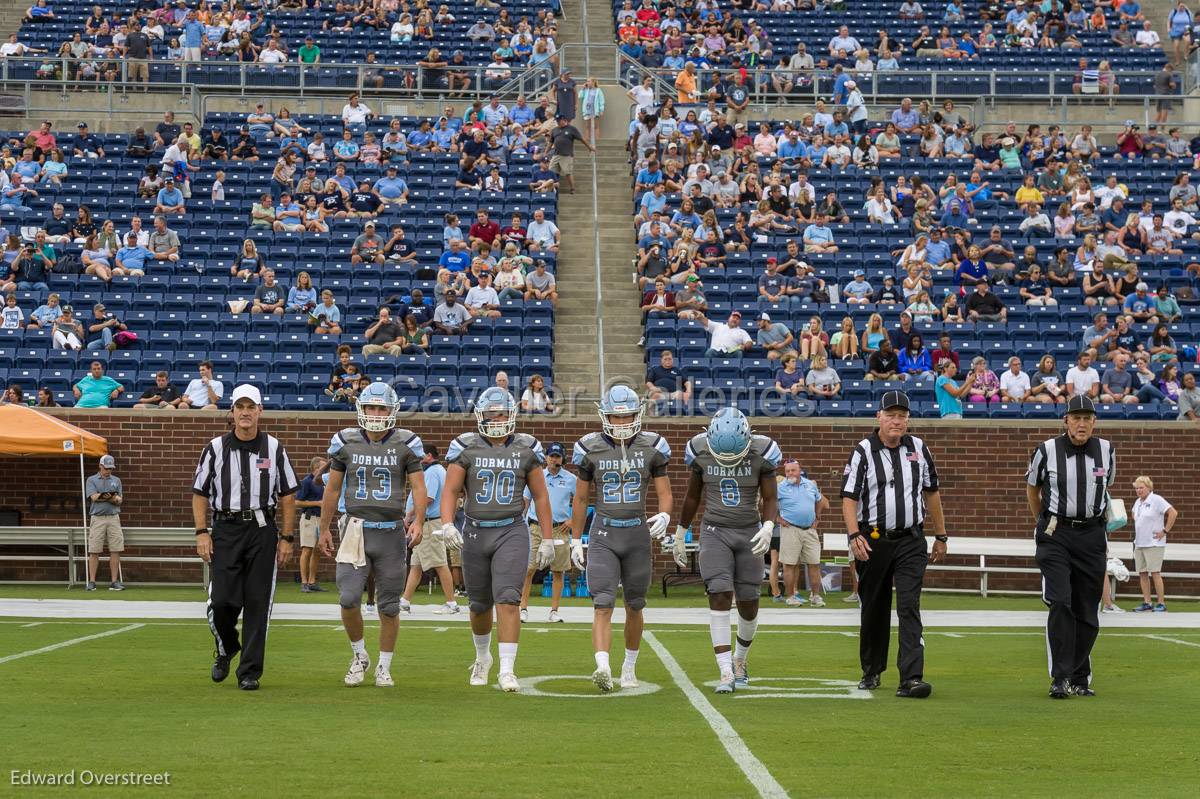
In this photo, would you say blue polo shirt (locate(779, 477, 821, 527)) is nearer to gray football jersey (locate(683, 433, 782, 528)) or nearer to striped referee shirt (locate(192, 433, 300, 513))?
gray football jersey (locate(683, 433, 782, 528))

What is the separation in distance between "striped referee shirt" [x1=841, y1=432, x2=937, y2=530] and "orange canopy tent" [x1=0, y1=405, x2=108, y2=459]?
485 inches

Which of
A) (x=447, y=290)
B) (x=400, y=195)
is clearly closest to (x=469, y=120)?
(x=400, y=195)

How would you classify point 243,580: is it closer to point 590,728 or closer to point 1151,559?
point 590,728

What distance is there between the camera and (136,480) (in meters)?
19.9

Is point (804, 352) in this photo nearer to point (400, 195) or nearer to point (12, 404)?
point (400, 195)

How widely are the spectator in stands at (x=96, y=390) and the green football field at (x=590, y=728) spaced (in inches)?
354

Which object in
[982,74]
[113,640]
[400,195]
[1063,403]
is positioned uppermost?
[982,74]

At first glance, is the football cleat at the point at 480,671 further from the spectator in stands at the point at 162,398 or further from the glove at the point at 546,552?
the spectator in stands at the point at 162,398

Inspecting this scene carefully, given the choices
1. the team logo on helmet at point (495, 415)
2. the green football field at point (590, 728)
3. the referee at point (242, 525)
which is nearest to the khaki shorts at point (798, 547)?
the green football field at point (590, 728)

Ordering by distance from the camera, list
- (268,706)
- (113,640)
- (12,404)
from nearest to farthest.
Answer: (268,706), (113,640), (12,404)

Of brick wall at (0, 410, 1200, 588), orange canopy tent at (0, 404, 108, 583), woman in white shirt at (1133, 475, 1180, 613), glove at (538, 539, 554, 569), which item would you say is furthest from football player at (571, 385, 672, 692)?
orange canopy tent at (0, 404, 108, 583)

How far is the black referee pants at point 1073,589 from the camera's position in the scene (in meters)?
9.41

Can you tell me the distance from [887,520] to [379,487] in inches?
132

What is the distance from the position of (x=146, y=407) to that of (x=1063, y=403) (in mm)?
12894
